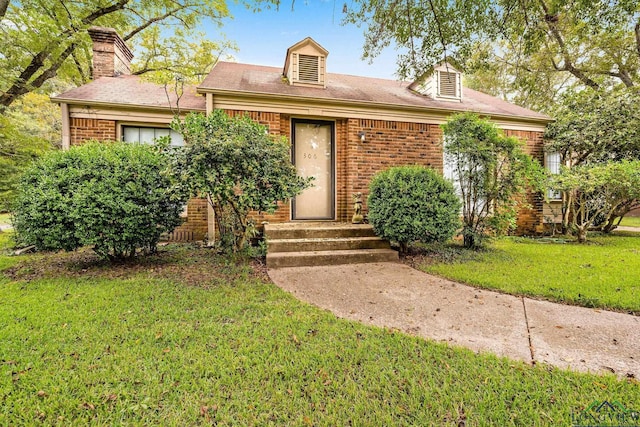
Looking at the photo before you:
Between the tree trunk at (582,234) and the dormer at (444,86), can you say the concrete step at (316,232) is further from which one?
the tree trunk at (582,234)

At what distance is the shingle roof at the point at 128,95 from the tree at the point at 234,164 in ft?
8.02

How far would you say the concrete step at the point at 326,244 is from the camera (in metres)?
5.20

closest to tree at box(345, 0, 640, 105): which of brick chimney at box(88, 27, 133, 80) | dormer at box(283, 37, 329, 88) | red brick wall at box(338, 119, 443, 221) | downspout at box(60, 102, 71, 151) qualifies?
red brick wall at box(338, 119, 443, 221)

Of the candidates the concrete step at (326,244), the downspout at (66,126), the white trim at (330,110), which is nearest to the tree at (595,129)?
the white trim at (330,110)

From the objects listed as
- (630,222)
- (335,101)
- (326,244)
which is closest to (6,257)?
(326,244)

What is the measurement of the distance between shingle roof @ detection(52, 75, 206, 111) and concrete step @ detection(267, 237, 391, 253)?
157 inches

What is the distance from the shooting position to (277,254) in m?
5.05

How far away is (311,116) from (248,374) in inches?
241

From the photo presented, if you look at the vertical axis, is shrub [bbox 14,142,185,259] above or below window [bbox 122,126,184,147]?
below

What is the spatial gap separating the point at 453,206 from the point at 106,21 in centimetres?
1202

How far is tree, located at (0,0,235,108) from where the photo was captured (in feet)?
25.3

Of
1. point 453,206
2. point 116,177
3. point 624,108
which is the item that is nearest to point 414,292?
point 453,206

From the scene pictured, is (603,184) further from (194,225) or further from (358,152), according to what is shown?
(194,225)

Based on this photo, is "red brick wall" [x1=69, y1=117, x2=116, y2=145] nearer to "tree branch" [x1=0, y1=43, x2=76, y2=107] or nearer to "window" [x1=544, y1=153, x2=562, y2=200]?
"tree branch" [x1=0, y1=43, x2=76, y2=107]
